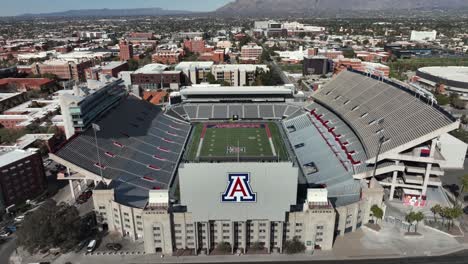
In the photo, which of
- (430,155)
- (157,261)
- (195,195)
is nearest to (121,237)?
(157,261)

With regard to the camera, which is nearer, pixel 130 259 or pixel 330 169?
pixel 130 259

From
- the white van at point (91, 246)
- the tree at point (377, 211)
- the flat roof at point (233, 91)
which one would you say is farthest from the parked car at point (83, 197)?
the tree at point (377, 211)

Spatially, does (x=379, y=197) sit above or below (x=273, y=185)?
below

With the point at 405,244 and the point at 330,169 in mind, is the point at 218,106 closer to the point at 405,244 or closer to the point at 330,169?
the point at 330,169

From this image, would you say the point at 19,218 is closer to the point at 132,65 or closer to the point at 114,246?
the point at 114,246

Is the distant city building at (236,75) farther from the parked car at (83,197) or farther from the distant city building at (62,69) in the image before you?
the parked car at (83,197)

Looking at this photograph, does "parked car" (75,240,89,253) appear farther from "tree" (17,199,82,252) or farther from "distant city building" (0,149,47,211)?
"distant city building" (0,149,47,211)
